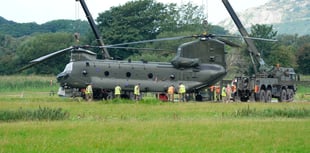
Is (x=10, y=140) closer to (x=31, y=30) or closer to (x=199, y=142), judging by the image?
(x=199, y=142)

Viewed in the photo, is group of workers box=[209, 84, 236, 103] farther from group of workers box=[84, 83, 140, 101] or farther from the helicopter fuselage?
group of workers box=[84, 83, 140, 101]

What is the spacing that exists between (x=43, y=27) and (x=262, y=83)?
133479 millimetres

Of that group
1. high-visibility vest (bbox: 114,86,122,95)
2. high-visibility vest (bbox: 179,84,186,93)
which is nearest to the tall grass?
high-visibility vest (bbox: 114,86,122,95)

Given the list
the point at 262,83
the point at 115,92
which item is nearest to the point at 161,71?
the point at 115,92

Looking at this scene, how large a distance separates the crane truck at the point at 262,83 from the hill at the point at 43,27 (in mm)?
111545

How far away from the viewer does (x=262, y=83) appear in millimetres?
49469

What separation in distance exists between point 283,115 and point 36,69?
69.0 meters

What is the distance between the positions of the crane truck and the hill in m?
112

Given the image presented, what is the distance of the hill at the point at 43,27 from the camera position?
16650 centimetres

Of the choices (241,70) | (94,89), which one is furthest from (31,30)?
(94,89)

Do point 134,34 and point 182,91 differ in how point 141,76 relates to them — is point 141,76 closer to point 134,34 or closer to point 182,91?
point 182,91

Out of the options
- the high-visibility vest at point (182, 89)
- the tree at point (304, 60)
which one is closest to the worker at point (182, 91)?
the high-visibility vest at point (182, 89)

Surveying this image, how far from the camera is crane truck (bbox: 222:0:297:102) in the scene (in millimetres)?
49281

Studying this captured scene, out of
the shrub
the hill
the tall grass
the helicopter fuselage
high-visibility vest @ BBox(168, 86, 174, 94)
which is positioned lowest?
the tall grass
